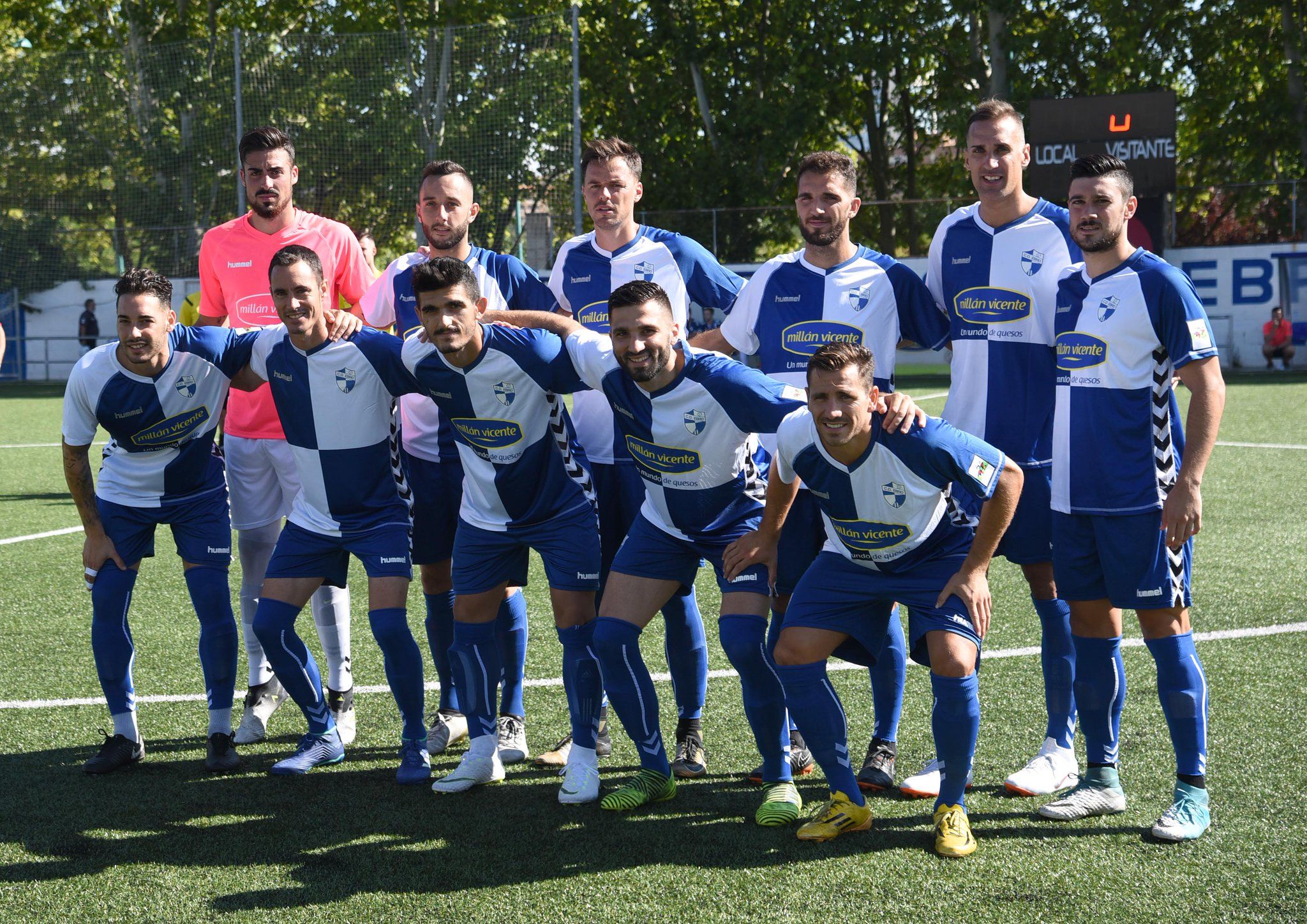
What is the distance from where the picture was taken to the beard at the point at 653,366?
3.96m

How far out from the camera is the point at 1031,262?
4.28m

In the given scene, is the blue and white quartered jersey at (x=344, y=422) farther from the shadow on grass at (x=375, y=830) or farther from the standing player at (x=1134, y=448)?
the standing player at (x=1134, y=448)

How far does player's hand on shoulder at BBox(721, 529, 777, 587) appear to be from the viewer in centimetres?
402

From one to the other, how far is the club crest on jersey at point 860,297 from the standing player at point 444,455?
126cm

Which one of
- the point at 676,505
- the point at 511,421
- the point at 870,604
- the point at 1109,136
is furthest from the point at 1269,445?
the point at 511,421

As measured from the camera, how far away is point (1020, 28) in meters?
29.7

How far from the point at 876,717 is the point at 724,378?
1383 mm

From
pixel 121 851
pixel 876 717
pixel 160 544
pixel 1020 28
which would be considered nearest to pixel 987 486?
pixel 876 717

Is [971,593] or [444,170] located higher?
[444,170]

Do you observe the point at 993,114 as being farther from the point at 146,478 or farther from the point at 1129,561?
the point at 146,478

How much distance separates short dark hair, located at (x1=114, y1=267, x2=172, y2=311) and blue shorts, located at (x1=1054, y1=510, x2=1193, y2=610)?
3.29 meters

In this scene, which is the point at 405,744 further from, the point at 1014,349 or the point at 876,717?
the point at 1014,349

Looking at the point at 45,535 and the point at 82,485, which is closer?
the point at 82,485

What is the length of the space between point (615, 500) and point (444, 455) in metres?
0.69
